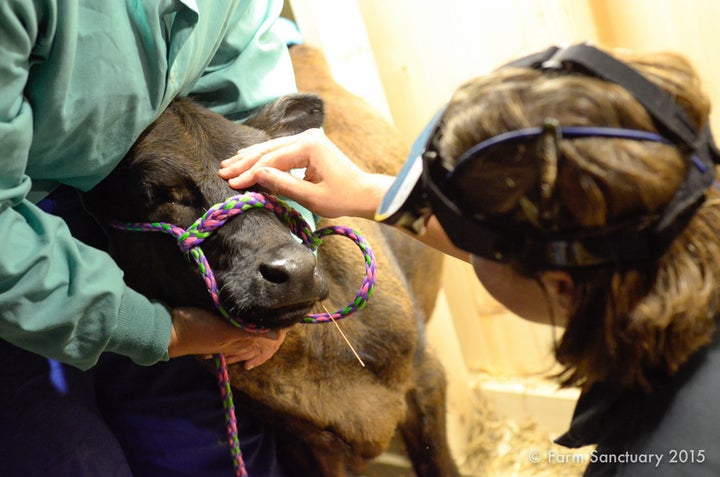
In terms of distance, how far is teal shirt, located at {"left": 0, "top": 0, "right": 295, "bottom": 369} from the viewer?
1.31 m

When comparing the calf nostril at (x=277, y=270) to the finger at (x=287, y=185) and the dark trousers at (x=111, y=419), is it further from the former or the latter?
the dark trousers at (x=111, y=419)

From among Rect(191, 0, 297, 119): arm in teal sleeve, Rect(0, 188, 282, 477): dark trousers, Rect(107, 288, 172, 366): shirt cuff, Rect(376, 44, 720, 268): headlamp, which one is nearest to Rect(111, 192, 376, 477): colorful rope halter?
Rect(107, 288, 172, 366): shirt cuff

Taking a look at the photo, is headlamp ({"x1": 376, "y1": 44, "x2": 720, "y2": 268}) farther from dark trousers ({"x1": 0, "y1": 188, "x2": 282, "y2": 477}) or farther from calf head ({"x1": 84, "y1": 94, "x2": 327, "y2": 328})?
dark trousers ({"x1": 0, "y1": 188, "x2": 282, "y2": 477})

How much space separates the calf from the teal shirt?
138 millimetres

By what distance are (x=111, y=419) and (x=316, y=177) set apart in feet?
3.11

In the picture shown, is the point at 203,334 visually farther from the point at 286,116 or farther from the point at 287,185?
the point at 286,116

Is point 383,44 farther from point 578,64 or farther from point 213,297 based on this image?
point 578,64

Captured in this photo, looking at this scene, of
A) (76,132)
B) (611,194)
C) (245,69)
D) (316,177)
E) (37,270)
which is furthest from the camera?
(245,69)

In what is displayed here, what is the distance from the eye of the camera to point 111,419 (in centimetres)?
209

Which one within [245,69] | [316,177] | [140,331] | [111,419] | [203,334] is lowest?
[111,419]

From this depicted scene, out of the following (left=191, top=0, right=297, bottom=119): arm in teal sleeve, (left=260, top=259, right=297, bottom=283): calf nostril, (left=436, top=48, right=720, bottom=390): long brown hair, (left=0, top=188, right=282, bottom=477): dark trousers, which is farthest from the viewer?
(left=191, top=0, right=297, bottom=119): arm in teal sleeve

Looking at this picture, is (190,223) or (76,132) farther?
(190,223)

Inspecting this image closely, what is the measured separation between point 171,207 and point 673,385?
44.0 inches

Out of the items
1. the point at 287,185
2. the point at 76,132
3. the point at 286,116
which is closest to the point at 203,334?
the point at 287,185
